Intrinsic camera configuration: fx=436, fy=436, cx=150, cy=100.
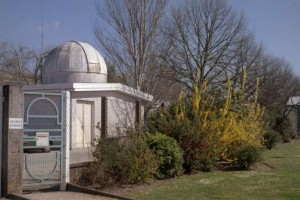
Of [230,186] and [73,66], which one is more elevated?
[73,66]

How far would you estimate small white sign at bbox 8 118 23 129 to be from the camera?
10320 millimetres

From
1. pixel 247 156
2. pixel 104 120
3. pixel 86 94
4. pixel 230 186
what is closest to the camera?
pixel 230 186

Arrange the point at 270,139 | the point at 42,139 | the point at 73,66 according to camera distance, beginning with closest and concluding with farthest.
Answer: the point at 42,139 → the point at 73,66 → the point at 270,139

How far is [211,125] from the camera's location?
1546 centimetres

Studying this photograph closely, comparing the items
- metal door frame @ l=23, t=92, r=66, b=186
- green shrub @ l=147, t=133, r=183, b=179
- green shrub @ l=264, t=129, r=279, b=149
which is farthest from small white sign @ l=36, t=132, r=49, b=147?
green shrub @ l=264, t=129, r=279, b=149

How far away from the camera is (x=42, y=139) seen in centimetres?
1076

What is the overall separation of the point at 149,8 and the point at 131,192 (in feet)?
61.0

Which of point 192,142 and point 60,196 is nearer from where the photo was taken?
point 60,196


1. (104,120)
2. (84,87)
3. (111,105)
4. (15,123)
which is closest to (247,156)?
(104,120)

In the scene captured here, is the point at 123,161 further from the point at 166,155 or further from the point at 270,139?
the point at 270,139

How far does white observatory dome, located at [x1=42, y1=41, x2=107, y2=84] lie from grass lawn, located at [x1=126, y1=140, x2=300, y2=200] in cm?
1133

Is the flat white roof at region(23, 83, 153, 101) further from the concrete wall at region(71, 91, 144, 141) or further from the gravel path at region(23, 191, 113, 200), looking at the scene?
the gravel path at region(23, 191, 113, 200)

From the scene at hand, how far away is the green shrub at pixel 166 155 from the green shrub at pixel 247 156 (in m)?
2.84

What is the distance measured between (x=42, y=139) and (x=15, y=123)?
2.57 feet
